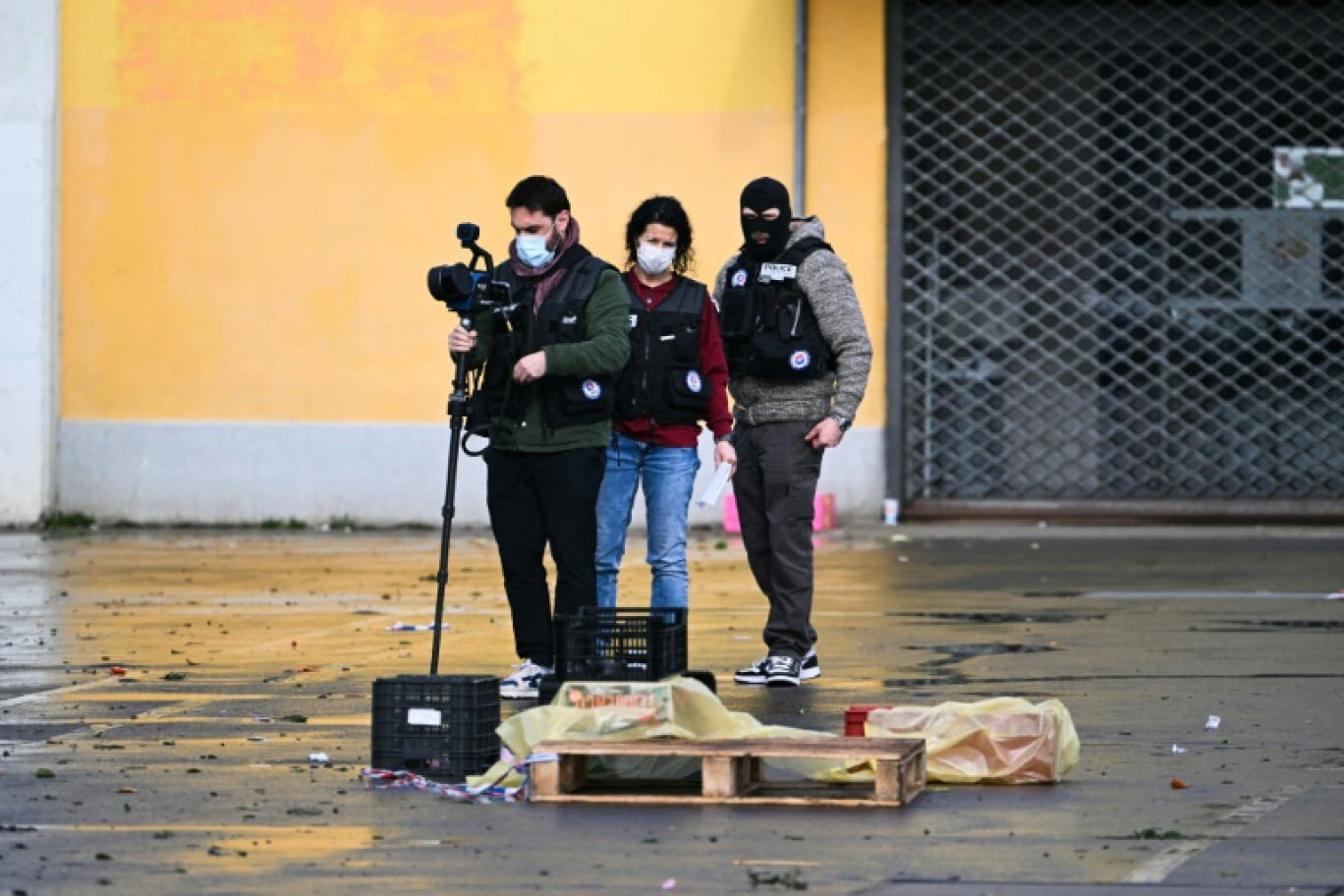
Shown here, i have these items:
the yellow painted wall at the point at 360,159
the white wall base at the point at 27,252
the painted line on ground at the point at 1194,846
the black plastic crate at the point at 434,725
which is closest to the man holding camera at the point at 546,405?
the black plastic crate at the point at 434,725

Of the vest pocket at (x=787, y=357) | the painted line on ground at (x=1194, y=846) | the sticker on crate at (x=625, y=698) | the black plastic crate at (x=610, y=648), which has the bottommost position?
the painted line on ground at (x=1194, y=846)

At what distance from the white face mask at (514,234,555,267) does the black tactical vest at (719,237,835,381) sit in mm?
958

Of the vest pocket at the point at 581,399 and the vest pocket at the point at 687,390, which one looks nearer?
the vest pocket at the point at 581,399

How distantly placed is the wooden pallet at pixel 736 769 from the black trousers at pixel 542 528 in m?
2.23

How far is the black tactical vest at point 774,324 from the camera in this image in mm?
10133

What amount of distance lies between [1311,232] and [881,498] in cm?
384

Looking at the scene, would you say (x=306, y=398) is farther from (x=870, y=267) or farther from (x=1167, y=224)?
(x=1167, y=224)

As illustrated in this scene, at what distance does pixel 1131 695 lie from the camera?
31.9 ft

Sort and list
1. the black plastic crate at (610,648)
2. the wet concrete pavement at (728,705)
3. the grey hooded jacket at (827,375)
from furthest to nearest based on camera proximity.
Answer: the grey hooded jacket at (827,375) < the black plastic crate at (610,648) < the wet concrete pavement at (728,705)

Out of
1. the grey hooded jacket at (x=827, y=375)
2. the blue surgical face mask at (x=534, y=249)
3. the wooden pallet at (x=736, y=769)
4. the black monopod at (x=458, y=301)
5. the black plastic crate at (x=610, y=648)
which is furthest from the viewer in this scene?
the grey hooded jacket at (x=827, y=375)

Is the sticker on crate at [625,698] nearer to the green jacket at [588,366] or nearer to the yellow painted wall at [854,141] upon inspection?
the green jacket at [588,366]

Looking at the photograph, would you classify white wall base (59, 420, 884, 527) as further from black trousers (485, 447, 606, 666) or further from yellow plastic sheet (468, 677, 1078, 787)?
yellow plastic sheet (468, 677, 1078, 787)

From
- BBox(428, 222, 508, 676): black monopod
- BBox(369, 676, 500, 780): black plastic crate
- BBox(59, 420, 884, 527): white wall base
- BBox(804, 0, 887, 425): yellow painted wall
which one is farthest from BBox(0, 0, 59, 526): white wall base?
BBox(369, 676, 500, 780): black plastic crate

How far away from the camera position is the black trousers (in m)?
9.58
